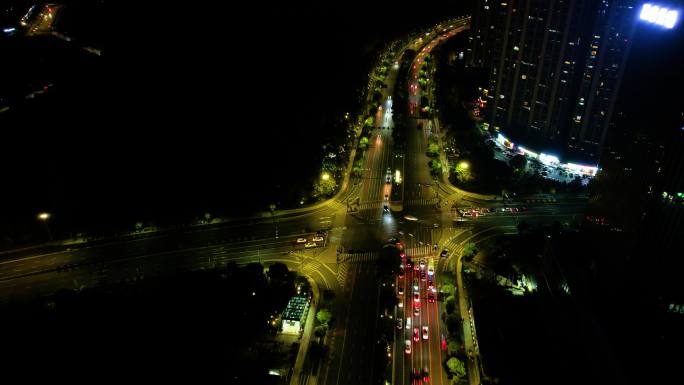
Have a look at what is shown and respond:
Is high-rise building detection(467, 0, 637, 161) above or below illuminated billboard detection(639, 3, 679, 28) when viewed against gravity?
above

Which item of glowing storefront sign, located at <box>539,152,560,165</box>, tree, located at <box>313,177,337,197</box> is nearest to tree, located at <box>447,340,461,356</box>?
tree, located at <box>313,177,337,197</box>

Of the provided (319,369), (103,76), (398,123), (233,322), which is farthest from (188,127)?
(319,369)

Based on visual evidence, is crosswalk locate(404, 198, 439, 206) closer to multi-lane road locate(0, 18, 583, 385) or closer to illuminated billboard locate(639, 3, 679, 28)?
multi-lane road locate(0, 18, 583, 385)

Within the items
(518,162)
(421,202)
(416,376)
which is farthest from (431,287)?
(518,162)

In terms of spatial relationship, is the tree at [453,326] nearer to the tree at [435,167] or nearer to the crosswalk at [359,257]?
the crosswalk at [359,257]

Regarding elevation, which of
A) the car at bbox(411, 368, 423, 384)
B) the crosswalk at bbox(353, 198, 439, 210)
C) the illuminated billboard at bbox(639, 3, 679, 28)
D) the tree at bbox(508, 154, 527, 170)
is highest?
the tree at bbox(508, 154, 527, 170)

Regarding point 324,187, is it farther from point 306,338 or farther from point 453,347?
point 453,347

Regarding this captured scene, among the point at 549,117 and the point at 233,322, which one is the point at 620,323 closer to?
the point at 233,322

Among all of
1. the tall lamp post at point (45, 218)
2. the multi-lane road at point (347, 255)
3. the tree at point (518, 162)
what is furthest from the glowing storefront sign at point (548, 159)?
the tall lamp post at point (45, 218)
